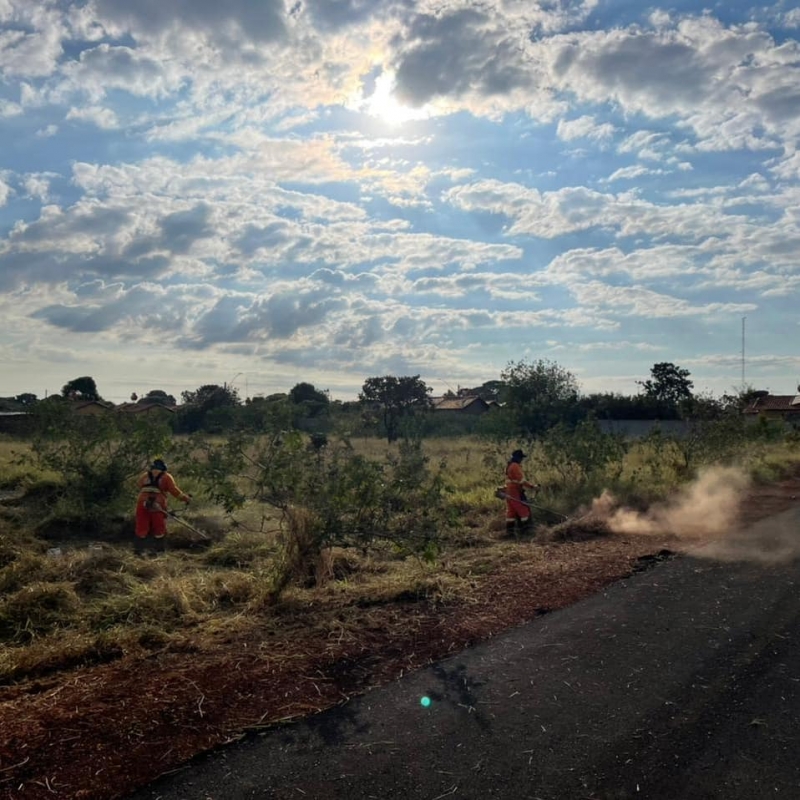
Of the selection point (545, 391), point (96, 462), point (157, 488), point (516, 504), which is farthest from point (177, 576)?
point (545, 391)

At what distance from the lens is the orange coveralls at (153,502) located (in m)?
10.3

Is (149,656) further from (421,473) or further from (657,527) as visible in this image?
(657,527)

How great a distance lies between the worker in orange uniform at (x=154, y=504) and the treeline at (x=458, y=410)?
1552 millimetres

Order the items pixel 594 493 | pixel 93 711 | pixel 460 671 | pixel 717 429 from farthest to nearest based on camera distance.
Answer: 1. pixel 717 429
2. pixel 594 493
3. pixel 460 671
4. pixel 93 711

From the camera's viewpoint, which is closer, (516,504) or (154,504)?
(154,504)

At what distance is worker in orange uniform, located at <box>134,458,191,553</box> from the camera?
33.9 feet

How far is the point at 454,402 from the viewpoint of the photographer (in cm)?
6875

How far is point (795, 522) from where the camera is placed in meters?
11.3

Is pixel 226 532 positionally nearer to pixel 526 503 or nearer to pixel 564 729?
pixel 526 503

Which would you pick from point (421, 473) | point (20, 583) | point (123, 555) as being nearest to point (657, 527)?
point (421, 473)

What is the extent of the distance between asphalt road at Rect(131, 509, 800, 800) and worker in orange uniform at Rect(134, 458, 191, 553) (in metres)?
6.25

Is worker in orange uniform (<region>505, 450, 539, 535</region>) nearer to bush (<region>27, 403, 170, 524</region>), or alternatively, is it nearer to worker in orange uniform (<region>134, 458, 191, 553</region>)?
worker in orange uniform (<region>134, 458, 191, 553</region>)

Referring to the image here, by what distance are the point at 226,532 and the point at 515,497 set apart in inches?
175

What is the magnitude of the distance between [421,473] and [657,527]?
3755 millimetres
